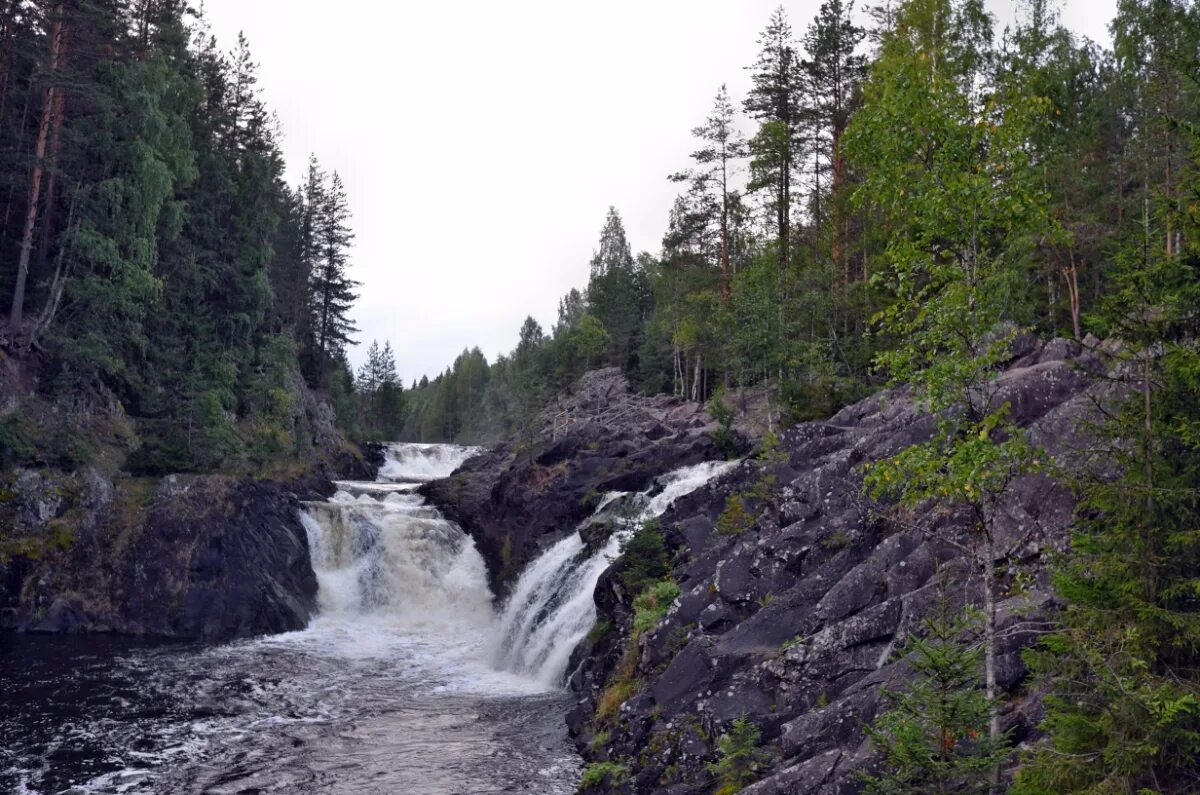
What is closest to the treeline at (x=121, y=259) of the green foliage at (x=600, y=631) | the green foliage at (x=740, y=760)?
the green foliage at (x=600, y=631)

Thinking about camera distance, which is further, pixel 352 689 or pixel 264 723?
pixel 352 689

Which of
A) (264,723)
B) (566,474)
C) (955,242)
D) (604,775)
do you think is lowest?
(264,723)

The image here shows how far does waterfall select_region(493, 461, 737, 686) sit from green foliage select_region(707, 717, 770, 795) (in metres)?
10.7

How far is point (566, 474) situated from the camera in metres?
36.2

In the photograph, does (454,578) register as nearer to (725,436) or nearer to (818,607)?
(725,436)

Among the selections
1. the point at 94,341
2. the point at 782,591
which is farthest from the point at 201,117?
the point at 782,591

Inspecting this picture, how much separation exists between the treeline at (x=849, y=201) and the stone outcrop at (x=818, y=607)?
11.1 feet

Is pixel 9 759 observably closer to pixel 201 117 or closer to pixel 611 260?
pixel 201 117

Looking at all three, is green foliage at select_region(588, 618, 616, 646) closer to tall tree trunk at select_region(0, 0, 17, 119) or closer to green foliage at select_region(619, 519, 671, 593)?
green foliage at select_region(619, 519, 671, 593)

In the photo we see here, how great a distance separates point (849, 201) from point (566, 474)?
697 inches

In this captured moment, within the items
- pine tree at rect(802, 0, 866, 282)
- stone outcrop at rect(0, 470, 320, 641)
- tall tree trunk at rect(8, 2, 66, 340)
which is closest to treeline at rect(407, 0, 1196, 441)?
pine tree at rect(802, 0, 866, 282)

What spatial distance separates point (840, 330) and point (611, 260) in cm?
4961

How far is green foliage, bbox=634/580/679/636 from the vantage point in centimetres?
1888

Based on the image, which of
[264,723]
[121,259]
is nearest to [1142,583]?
[264,723]
